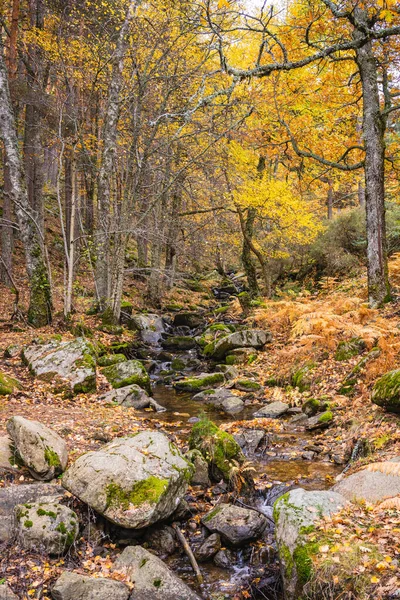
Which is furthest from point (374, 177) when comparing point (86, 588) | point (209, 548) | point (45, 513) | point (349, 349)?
point (86, 588)

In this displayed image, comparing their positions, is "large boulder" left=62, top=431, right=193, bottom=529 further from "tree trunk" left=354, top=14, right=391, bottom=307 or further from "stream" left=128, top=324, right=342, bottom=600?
"tree trunk" left=354, top=14, right=391, bottom=307

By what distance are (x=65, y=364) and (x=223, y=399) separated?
11.9 feet

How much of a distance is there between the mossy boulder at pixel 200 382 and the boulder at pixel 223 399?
0.61 meters

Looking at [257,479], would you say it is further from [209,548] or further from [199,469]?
[209,548]

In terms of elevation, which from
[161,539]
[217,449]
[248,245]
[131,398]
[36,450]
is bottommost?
[161,539]

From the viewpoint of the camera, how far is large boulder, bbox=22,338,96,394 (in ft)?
28.1

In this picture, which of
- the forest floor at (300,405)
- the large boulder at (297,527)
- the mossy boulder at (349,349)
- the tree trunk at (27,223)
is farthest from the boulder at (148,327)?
the large boulder at (297,527)

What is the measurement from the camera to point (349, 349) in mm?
9297

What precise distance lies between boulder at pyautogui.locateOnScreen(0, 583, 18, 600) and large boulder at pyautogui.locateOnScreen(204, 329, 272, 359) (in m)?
9.88

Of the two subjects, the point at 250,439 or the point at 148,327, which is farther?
the point at 148,327

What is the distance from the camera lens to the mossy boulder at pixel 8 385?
7492 millimetres

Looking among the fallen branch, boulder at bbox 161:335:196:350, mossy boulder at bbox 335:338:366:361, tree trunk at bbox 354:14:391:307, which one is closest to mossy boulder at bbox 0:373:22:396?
the fallen branch

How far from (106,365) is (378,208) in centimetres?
792

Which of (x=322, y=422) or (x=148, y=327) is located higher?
(x=148, y=327)
